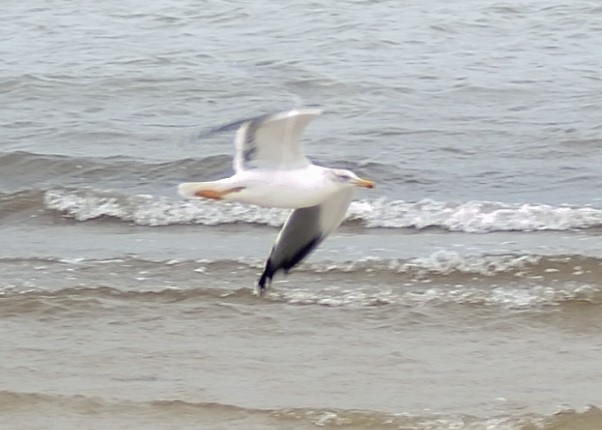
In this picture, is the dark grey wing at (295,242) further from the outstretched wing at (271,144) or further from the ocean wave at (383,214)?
the ocean wave at (383,214)

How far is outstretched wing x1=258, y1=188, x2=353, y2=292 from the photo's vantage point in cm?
549

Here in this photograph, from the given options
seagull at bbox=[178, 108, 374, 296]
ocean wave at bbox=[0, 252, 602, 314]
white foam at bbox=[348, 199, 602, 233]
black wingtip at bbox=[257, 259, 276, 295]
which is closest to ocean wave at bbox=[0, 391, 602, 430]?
black wingtip at bbox=[257, 259, 276, 295]

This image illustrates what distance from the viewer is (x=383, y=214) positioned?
8.76m

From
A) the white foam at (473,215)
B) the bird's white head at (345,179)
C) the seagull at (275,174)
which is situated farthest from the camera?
the white foam at (473,215)

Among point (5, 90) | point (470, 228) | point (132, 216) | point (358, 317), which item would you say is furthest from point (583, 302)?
point (5, 90)

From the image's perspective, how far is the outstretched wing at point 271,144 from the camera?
16.0 ft

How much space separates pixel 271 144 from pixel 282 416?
1.10 meters

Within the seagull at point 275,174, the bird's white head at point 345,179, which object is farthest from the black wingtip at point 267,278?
the bird's white head at point 345,179

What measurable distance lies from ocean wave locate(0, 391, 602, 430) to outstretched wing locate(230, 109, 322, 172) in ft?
3.24

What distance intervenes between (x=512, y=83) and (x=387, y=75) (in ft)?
3.75

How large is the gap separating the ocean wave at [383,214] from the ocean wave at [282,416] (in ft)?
10.5

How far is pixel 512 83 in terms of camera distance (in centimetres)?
1227

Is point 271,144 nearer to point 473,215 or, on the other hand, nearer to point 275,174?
point 275,174

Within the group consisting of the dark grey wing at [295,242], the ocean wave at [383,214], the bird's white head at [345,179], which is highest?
the bird's white head at [345,179]
